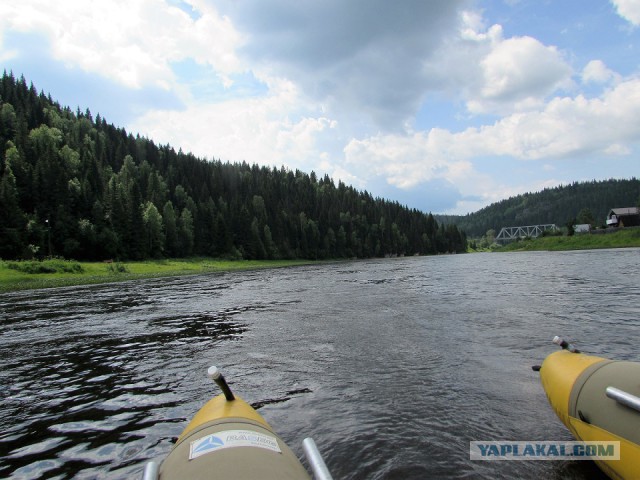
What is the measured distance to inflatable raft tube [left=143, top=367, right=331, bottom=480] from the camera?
13.1ft

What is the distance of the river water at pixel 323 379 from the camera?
783 centimetres

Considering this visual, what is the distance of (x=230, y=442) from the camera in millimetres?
4598

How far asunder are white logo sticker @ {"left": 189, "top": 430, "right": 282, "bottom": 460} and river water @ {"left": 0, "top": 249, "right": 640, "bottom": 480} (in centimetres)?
292

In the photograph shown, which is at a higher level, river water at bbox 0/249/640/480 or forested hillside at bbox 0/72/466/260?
forested hillside at bbox 0/72/466/260

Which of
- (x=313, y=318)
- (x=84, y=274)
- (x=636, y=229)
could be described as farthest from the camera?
(x=636, y=229)

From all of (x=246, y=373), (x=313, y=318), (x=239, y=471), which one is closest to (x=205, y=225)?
(x=313, y=318)

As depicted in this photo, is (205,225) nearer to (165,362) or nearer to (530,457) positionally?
(165,362)

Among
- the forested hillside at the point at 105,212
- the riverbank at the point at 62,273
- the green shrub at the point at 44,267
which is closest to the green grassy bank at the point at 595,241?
the forested hillside at the point at 105,212

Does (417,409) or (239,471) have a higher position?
(239,471)

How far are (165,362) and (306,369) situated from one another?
5.65m

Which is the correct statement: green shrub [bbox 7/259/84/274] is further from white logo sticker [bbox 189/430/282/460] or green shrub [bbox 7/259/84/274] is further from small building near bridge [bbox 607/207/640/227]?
small building near bridge [bbox 607/207/640/227]

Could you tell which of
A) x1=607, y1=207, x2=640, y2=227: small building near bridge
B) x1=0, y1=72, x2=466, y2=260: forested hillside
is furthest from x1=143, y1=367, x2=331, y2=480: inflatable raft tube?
x1=607, y1=207, x2=640, y2=227: small building near bridge

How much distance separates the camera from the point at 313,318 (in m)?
23.4

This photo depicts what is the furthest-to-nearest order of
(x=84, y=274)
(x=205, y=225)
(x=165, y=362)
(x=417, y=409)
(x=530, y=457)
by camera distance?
(x=205, y=225)
(x=84, y=274)
(x=165, y=362)
(x=417, y=409)
(x=530, y=457)
